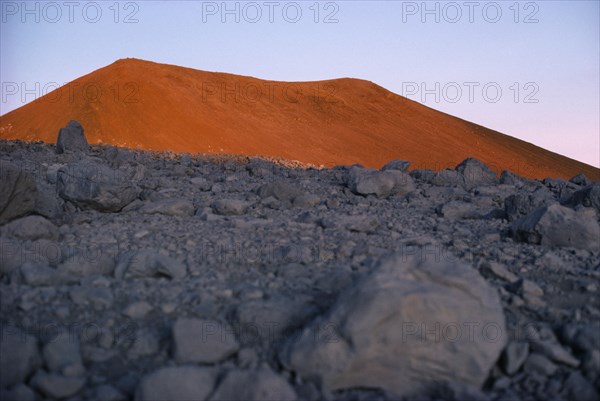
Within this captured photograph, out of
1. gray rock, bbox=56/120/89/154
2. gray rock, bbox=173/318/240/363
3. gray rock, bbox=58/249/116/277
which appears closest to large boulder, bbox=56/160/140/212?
gray rock, bbox=58/249/116/277

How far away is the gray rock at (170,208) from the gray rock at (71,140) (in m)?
4.60

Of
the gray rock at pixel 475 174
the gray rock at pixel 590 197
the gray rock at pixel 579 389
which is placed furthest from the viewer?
the gray rock at pixel 475 174

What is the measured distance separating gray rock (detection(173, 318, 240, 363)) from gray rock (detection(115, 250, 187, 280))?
742mm

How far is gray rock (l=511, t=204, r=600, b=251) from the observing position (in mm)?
4391

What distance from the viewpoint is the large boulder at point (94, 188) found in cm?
557

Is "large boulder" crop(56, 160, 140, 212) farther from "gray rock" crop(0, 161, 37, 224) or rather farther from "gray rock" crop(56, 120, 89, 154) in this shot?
"gray rock" crop(56, 120, 89, 154)

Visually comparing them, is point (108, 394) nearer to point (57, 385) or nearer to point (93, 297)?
point (57, 385)

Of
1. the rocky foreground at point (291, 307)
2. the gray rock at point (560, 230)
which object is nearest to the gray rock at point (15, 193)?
the rocky foreground at point (291, 307)

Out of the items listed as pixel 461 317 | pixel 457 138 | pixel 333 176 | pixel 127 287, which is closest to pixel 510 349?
pixel 461 317

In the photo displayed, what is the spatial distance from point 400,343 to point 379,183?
5211mm

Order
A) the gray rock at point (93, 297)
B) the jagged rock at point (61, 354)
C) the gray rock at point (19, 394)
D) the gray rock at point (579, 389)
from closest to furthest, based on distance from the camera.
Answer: the gray rock at point (19, 394), the gray rock at point (579, 389), the jagged rock at point (61, 354), the gray rock at point (93, 297)

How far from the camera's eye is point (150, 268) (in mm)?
3402

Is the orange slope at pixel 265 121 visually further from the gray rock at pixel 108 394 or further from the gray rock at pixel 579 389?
the gray rock at pixel 579 389

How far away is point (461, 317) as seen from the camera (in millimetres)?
2455
